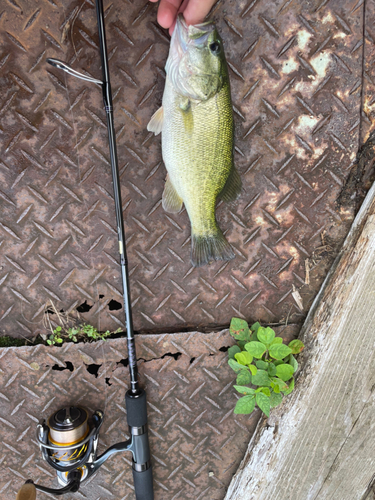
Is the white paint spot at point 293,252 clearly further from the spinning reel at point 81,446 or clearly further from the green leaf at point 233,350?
the spinning reel at point 81,446

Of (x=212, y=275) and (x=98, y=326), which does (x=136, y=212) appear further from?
(x=98, y=326)

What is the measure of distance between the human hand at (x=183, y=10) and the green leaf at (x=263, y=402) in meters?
1.62

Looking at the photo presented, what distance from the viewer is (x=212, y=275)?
1474 mm

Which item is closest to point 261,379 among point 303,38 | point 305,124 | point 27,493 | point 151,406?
point 151,406

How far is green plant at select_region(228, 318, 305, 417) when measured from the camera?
4.49 ft

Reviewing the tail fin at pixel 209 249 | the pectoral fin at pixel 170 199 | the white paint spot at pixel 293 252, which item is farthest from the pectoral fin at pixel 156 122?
the white paint spot at pixel 293 252

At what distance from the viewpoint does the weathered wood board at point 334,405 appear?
1395 millimetres

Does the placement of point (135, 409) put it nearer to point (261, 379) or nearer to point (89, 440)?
point (89, 440)

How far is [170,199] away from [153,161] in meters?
0.20

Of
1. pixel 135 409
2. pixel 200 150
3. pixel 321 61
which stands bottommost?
pixel 135 409

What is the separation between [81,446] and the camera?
4.35 feet

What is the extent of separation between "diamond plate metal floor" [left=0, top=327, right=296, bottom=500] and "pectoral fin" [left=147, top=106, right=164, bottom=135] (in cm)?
98

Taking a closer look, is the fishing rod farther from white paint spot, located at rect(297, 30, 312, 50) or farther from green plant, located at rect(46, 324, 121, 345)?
white paint spot, located at rect(297, 30, 312, 50)

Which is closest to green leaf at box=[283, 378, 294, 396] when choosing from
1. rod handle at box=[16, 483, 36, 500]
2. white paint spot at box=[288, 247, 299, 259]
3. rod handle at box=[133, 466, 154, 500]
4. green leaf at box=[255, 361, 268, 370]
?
green leaf at box=[255, 361, 268, 370]
